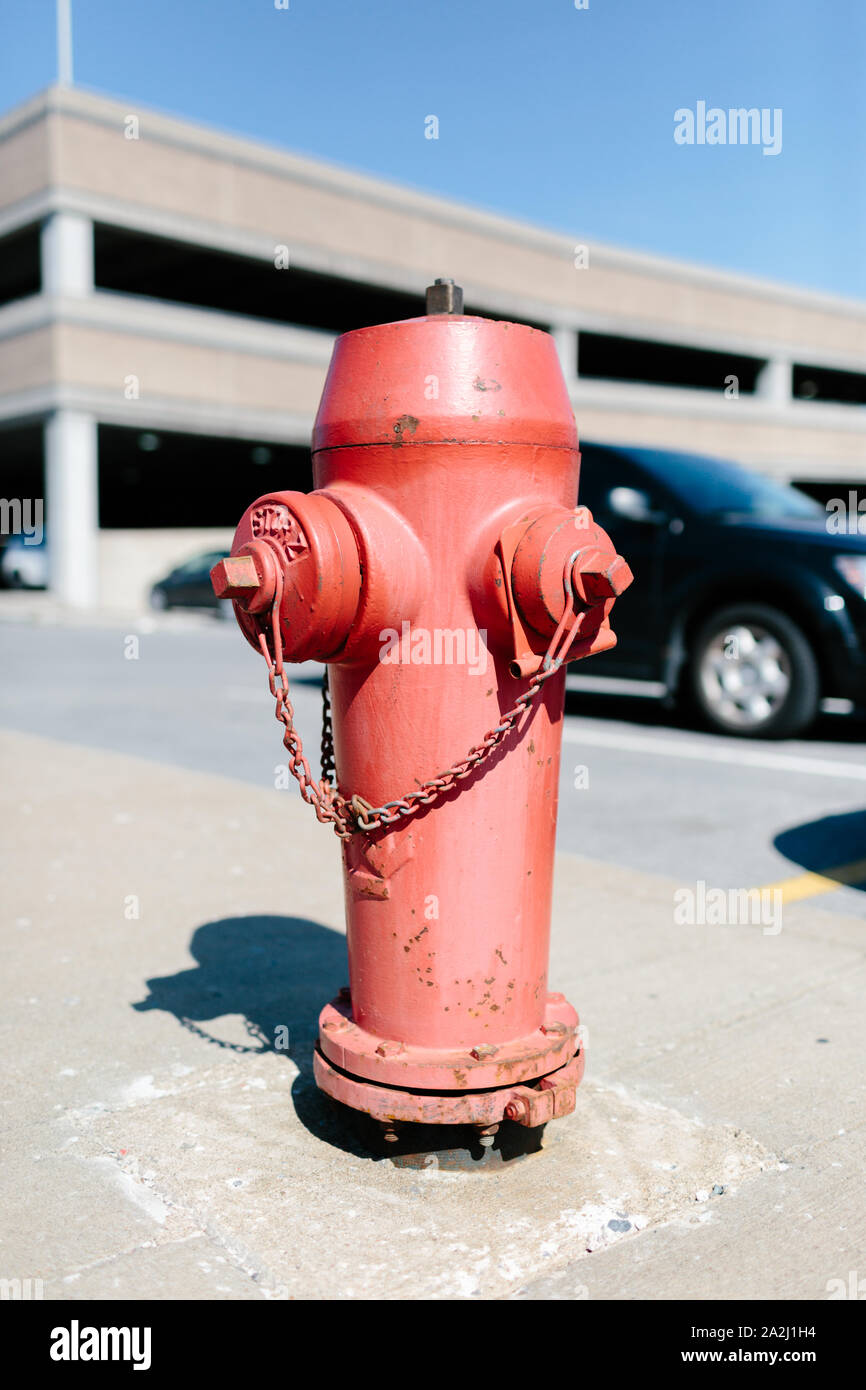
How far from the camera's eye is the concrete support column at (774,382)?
134 ft

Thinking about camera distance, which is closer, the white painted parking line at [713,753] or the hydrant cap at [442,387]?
the hydrant cap at [442,387]

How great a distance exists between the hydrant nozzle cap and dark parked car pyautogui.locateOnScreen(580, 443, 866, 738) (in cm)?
532


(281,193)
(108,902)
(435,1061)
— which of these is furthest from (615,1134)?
(281,193)

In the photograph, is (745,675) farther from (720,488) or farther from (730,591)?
(720,488)

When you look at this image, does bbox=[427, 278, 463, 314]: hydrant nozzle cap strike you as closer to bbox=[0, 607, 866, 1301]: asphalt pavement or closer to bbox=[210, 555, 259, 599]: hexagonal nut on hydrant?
bbox=[210, 555, 259, 599]: hexagonal nut on hydrant

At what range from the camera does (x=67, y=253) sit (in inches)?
981

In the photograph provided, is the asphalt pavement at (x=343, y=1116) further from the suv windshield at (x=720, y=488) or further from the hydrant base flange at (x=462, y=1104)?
the suv windshield at (x=720, y=488)

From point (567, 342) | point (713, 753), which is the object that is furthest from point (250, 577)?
point (567, 342)

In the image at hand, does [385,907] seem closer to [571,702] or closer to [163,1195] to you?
[163,1195]

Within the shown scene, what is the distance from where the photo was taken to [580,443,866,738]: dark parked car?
23.9ft

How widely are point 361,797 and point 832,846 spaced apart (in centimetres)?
334

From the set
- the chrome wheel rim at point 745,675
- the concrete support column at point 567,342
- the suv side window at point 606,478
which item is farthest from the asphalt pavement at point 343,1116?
the concrete support column at point 567,342

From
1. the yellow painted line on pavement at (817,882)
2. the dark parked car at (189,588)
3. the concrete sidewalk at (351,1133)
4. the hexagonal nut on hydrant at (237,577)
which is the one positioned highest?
the dark parked car at (189,588)

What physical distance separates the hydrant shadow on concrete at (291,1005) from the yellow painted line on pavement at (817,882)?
1.72m
